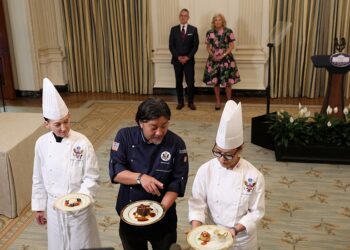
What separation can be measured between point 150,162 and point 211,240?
0.49 meters

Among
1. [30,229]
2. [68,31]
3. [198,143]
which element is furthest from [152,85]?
[30,229]

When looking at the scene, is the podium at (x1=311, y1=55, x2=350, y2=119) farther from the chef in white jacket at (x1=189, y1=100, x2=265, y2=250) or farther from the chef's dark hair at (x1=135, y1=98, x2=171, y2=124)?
the chef's dark hair at (x1=135, y1=98, x2=171, y2=124)

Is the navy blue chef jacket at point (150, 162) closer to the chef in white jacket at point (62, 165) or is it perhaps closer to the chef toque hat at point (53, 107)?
the chef in white jacket at point (62, 165)

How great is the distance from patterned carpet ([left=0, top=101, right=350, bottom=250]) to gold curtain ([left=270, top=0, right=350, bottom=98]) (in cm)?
182

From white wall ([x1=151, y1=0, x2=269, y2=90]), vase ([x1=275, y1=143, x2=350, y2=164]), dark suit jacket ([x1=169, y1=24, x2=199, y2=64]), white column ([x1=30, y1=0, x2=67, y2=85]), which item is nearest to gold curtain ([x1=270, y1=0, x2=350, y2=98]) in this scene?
white wall ([x1=151, y1=0, x2=269, y2=90])

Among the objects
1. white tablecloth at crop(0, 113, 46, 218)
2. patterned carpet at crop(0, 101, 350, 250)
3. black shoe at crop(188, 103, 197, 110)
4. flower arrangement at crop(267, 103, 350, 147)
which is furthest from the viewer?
black shoe at crop(188, 103, 197, 110)

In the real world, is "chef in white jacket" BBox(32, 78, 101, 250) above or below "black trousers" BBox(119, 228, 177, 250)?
above

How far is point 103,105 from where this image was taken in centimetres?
708

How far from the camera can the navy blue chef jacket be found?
215 cm

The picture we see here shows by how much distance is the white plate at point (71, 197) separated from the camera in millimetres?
2174

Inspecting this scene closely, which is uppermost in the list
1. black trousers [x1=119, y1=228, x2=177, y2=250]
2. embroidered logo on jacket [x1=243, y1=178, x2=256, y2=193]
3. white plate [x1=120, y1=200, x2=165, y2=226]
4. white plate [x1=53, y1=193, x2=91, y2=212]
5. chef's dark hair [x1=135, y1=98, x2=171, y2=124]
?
chef's dark hair [x1=135, y1=98, x2=171, y2=124]

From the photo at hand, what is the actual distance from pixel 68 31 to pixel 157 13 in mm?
1683

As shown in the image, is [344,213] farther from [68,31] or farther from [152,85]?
[68,31]

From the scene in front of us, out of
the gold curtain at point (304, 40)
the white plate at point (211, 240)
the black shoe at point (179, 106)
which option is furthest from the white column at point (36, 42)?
the white plate at point (211, 240)
